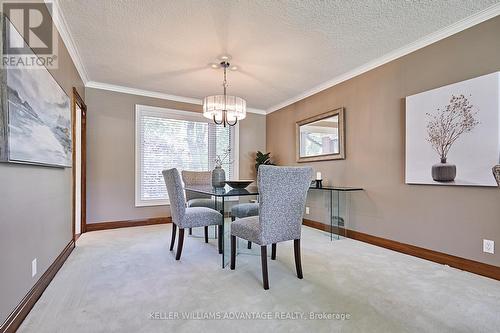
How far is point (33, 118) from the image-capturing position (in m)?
1.76

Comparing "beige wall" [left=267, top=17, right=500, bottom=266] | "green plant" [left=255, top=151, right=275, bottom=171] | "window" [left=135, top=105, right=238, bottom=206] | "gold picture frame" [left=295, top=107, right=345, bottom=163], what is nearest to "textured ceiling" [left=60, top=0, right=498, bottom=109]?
"beige wall" [left=267, top=17, right=500, bottom=266]

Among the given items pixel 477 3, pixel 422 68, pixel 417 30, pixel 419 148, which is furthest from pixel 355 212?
pixel 477 3

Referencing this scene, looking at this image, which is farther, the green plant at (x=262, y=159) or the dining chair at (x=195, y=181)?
the green plant at (x=262, y=159)

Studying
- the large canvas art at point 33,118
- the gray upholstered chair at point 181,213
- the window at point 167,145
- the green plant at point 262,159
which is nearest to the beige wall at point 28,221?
the large canvas art at point 33,118

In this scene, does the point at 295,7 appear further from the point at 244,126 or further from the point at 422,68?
the point at 244,126

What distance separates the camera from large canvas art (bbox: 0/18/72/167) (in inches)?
55.9

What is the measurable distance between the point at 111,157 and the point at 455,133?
182 inches

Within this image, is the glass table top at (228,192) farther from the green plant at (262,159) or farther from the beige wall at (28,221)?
the green plant at (262,159)

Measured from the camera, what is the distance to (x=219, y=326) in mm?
1483

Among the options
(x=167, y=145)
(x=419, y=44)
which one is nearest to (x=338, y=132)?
(x=419, y=44)

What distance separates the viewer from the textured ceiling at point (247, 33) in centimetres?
216

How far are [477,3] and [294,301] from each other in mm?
2883

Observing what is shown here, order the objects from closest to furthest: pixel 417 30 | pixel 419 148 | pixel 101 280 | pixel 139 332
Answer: pixel 139 332 → pixel 101 280 → pixel 417 30 → pixel 419 148

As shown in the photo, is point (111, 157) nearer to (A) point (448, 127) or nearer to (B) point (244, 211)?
(B) point (244, 211)
